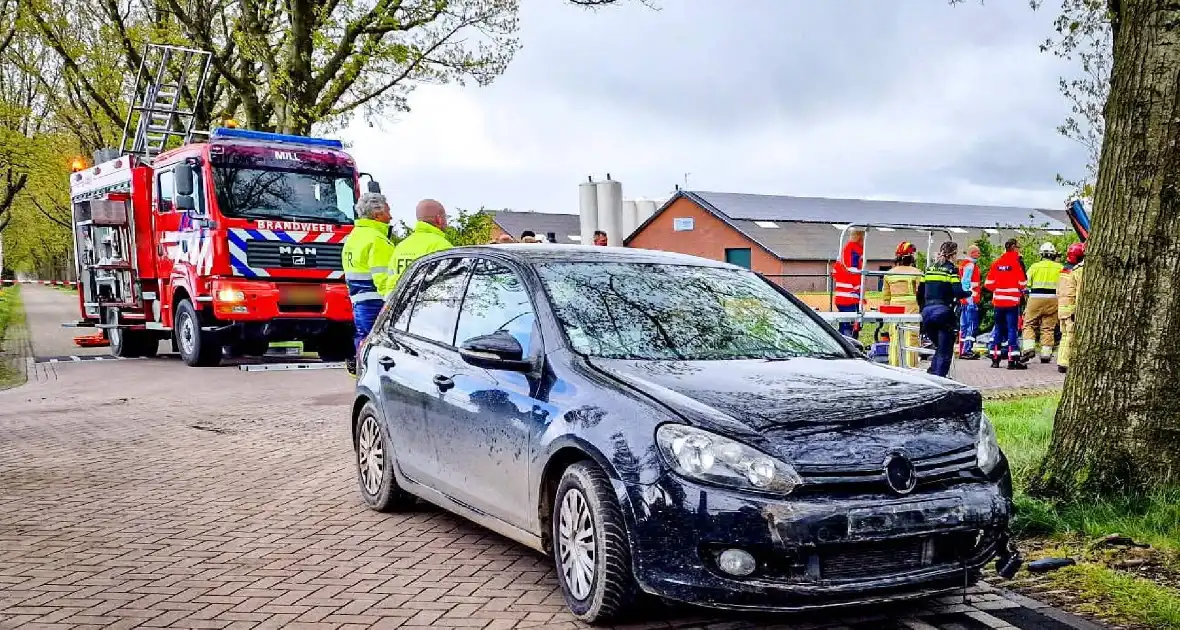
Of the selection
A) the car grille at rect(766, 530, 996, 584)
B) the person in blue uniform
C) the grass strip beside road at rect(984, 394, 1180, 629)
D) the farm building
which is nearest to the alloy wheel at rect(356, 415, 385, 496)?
the car grille at rect(766, 530, 996, 584)

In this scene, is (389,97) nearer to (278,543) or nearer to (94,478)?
(94,478)

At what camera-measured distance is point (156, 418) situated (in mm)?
10438

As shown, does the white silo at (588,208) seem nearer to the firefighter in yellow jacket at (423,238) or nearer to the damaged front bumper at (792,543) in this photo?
the firefighter in yellow jacket at (423,238)

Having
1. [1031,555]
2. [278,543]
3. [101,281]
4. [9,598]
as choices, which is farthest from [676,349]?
[101,281]

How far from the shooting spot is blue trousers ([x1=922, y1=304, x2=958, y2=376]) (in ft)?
37.6

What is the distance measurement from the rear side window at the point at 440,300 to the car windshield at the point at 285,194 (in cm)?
942

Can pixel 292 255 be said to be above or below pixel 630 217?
below

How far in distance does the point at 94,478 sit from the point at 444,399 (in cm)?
360

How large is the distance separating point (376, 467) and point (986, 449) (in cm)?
351

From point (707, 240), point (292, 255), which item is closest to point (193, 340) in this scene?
point (292, 255)

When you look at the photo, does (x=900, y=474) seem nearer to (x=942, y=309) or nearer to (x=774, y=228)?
(x=942, y=309)

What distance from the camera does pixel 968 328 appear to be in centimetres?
1705

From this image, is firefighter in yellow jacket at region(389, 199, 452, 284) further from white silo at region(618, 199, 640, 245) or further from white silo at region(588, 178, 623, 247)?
white silo at region(618, 199, 640, 245)

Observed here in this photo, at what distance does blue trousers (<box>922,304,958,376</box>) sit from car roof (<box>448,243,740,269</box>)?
6370mm
